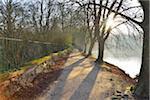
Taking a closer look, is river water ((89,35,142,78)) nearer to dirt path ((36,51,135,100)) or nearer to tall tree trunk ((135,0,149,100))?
dirt path ((36,51,135,100))

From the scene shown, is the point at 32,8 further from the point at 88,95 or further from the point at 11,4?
the point at 88,95

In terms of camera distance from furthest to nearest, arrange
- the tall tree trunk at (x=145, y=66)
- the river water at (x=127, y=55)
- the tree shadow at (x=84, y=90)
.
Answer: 1. the river water at (x=127, y=55)
2. the tall tree trunk at (x=145, y=66)
3. the tree shadow at (x=84, y=90)

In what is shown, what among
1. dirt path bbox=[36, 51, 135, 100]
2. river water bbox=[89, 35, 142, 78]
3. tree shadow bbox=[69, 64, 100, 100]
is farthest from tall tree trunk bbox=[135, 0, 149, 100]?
river water bbox=[89, 35, 142, 78]

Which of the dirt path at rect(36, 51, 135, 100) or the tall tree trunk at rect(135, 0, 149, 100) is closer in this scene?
the dirt path at rect(36, 51, 135, 100)

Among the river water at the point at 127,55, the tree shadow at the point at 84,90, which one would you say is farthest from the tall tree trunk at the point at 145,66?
the river water at the point at 127,55

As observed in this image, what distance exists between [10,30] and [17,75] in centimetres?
1139

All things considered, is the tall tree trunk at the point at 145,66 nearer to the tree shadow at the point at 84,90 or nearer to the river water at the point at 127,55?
the tree shadow at the point at 84,90

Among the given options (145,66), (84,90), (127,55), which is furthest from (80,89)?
(127,55)

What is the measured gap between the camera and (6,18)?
26859mm

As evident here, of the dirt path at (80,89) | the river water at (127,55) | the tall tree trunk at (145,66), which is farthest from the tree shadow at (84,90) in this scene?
the river water at (127,55)

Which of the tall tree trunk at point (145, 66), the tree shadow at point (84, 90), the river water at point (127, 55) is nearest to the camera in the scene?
the tree shadow at point (84, 90)

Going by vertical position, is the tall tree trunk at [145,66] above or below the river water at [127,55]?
above

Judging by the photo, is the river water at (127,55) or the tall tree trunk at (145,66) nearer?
the tall tree trunk at (145,66)

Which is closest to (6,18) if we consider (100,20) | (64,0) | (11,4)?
(11,4)
